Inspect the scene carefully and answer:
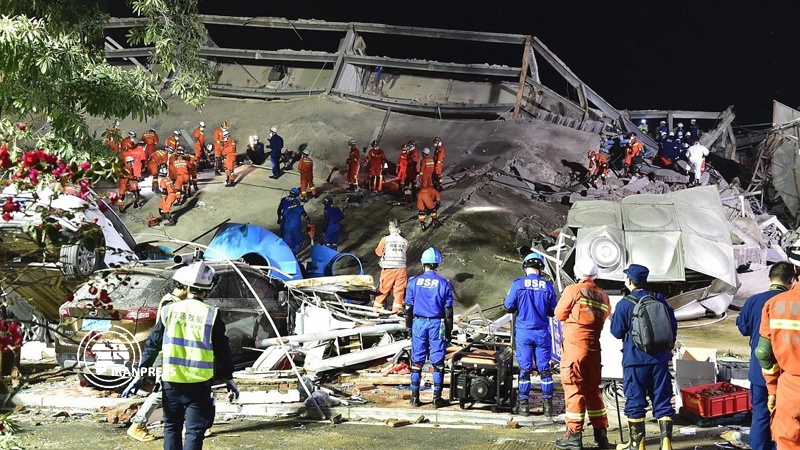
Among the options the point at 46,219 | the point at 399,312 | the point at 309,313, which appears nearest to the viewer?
the point at 46,219

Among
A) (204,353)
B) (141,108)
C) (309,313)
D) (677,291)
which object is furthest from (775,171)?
(204,353)

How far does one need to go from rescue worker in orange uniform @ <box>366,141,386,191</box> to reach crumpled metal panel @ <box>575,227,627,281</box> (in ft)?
33.3

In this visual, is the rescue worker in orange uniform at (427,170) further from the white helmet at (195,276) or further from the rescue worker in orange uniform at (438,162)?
the white helmet at (195,276)

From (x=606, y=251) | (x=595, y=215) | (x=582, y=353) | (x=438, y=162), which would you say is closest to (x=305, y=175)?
(x=438, y=162)

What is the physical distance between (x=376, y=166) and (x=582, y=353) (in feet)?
50.8

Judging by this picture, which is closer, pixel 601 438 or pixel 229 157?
pixel 601 438

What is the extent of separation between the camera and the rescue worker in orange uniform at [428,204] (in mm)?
18500

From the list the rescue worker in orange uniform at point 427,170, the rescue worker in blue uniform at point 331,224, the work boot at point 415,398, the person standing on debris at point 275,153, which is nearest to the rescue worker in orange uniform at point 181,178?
the person standing on debris at point 275,153

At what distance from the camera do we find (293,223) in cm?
1809

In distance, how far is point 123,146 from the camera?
74.6ft

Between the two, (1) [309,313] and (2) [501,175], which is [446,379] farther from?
(2) [501,175]

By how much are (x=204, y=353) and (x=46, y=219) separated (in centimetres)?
209

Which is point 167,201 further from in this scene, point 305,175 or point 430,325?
point 430,325

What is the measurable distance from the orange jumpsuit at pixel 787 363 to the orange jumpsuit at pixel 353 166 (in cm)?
1777
